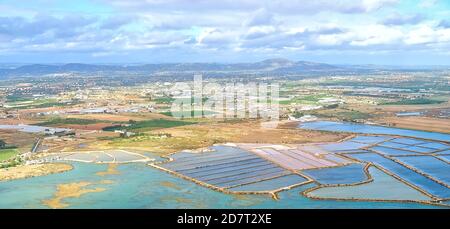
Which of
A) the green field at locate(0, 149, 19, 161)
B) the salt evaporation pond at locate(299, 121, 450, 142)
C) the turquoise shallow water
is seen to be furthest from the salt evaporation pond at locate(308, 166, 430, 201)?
the green field at locate(0, 149, 19, 161)

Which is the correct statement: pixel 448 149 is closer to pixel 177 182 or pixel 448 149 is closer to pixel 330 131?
pixel 330 131

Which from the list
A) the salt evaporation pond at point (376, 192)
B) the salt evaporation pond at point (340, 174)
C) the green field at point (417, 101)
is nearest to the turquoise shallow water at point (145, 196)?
the salt evaporation pond at point (376, 192)

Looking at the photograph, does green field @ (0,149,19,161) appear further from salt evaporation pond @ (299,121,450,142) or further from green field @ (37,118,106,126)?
salt evaporation pond @ (299,121,450,142)

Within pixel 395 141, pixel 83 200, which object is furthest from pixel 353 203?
pixel 395 141

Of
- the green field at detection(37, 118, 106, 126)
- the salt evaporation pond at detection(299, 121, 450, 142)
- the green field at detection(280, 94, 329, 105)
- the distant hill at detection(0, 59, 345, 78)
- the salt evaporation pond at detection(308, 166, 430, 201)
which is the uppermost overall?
the distant hill at detection(0, 59, 345, 78)

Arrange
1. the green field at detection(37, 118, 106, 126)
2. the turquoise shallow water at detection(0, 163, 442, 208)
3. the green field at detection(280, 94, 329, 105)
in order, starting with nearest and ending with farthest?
the turquoise shallow water at detection(0, 163, 442, 208), the green field at detection(37, 118, 106, 126), the green field at detection(280, 94, 329, 105)
